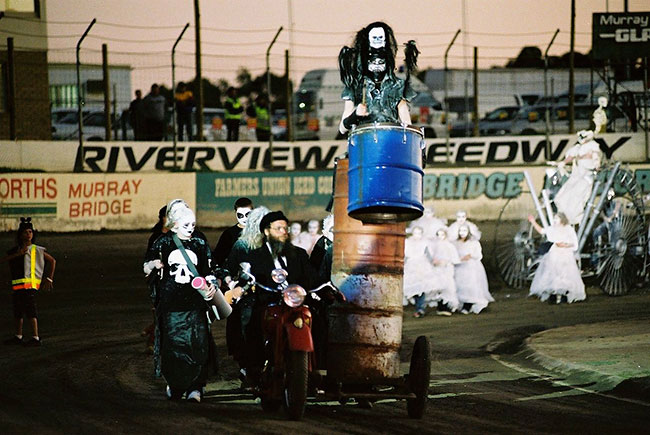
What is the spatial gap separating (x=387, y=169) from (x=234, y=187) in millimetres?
19522

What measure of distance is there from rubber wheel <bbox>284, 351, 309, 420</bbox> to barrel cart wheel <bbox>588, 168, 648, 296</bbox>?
1362cm

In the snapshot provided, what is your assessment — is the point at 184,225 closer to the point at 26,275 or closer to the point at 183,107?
the point at 26,275

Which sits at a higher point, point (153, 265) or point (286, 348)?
point (153, 265)

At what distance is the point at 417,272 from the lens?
19562mm

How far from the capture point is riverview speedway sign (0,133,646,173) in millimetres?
27188

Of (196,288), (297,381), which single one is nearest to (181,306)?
(196,288)

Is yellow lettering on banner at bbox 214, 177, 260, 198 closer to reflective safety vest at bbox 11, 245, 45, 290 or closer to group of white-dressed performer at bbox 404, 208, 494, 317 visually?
group of white-dressed performer at bbox 404, 208, 494, 317

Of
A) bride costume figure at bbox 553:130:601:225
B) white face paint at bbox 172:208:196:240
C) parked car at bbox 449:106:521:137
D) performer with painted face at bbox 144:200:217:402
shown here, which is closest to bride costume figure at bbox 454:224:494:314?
bride costume figure at bbox 553:130:601:225

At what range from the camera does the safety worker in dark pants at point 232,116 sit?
3048 cm

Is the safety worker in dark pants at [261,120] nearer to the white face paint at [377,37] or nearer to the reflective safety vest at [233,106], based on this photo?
the reflective safety vest at [233,106]

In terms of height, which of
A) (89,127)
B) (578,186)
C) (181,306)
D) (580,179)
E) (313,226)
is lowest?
(181,306)

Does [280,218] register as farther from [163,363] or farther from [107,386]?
[107,386]

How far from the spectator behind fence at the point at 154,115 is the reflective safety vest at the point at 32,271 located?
13478 millimetres

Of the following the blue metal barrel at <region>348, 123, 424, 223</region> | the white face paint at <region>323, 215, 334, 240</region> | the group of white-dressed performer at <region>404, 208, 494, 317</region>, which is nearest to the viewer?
the blue metal barrel at <region>348, 123, 424, 223</region>
